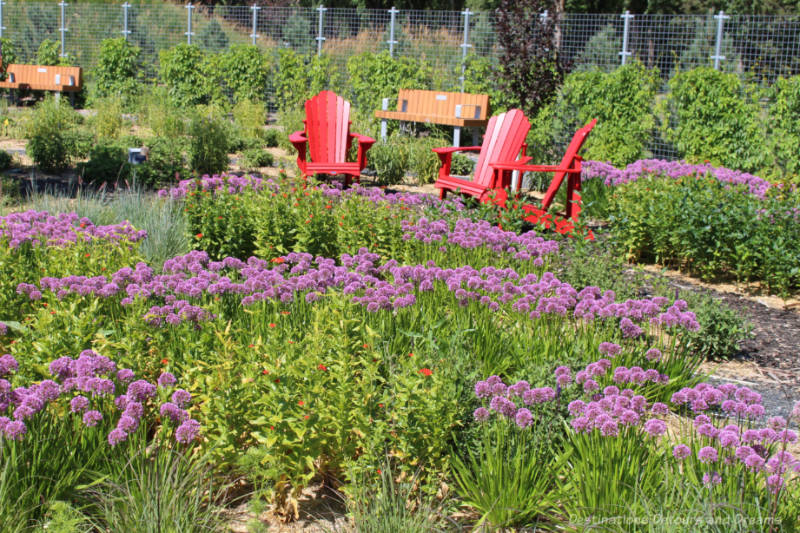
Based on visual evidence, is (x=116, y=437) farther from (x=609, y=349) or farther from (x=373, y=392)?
(x=609, y=349)

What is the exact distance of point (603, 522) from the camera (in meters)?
2.12

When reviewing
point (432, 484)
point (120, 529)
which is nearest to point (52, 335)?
point (120, 529)

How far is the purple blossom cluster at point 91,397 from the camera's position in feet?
7.55

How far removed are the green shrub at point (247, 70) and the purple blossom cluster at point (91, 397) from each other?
497 inches

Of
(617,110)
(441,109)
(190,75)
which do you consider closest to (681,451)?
(617,110)

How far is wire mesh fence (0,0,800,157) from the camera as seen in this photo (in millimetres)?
10133

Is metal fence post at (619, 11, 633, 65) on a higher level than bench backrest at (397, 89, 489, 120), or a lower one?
higher

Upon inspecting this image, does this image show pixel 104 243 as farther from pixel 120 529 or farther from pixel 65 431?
pixel 120 529

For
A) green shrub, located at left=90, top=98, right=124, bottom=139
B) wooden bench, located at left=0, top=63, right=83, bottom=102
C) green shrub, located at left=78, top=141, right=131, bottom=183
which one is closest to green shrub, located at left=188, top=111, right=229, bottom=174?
green shrub, located at left=78, top=141, right=131, bottom=183

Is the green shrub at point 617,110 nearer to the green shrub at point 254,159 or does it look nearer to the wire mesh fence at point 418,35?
the wire mesh fence at point 418,35

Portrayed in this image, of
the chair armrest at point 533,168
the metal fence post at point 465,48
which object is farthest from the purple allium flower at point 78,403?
the metal fence post at point 465,48

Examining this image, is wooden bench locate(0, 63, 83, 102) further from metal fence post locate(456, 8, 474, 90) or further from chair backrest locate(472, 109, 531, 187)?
chair backrest locate(472, 109, 531, 187)

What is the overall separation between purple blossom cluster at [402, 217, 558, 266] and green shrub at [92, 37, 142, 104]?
12805 mm

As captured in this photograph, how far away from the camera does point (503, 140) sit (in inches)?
283
